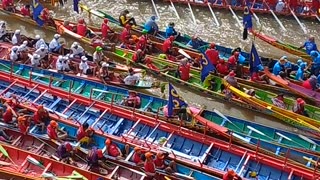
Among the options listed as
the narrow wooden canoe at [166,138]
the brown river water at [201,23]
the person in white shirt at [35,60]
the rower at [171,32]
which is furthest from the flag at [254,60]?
the person in white shirt at [35,60]

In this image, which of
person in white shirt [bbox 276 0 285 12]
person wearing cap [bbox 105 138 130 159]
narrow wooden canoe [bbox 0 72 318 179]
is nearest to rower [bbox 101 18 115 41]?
narrow wooden canoe [bbox 0 72 318 179]

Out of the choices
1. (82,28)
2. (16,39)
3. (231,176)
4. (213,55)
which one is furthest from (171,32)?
(231,176)

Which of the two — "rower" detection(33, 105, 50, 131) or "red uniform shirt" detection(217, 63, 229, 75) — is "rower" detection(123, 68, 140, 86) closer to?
"red uniform shirt" detection(217, 63, 229, 75)

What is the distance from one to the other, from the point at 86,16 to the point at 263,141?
629 inches

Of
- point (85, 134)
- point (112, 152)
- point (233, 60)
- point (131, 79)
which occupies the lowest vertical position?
point (112, 152)

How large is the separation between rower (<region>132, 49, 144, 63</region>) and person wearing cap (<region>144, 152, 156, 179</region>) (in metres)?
8.37

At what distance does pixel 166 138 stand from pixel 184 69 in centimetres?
521

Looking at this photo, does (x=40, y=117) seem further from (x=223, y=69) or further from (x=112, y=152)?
(x=223, y=69)

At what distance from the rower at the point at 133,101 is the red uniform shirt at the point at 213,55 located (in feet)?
15.8

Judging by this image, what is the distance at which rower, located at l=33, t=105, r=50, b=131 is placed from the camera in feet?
71.8

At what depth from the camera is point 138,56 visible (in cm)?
2702

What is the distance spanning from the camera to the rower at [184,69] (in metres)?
25.9

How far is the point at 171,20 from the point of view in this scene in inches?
1299

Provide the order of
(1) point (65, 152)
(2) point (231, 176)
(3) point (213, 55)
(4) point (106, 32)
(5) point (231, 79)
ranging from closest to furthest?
1. (2) point (231, 176)
2. (1) point (65, 152)
3. (5) point (231, 79)
4. (3) point (213, 55)
5. (4) point (106, 32)
